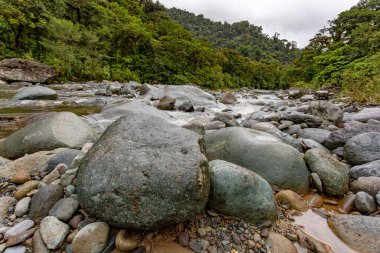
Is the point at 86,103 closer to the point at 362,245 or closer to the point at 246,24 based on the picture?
the point at 362,245

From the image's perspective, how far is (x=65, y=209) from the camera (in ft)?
6.92

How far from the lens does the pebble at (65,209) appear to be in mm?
2078

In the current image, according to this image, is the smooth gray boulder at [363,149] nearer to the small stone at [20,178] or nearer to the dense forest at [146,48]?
the small stone at [20,178]

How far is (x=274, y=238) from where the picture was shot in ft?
7.27

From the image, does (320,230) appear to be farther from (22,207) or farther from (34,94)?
(34,94)

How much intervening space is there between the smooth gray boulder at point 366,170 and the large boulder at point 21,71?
16.8 m

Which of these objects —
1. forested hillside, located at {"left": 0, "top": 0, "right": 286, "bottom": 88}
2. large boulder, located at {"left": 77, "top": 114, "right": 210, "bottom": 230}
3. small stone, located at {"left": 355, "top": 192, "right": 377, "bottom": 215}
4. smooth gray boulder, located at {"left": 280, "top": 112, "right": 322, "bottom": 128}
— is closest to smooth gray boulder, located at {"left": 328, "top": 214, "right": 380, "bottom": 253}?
small stone, located at {"left": 355, "top": 192, "right": 377, "bottom": 215}

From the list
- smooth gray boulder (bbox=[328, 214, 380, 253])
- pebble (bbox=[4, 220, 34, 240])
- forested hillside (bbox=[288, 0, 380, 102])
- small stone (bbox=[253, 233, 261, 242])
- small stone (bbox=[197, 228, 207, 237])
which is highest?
forested hillside (bbox=[288, 0, 380, 102])

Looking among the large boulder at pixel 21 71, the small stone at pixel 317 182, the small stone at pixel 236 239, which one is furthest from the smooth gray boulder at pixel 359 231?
the large boulder at pixel 21 71

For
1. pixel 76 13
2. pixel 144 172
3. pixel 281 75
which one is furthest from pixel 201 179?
pixel 281 75

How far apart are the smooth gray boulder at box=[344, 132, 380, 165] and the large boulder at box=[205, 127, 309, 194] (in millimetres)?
1028

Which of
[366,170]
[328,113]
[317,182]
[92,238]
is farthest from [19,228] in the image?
[328,113]

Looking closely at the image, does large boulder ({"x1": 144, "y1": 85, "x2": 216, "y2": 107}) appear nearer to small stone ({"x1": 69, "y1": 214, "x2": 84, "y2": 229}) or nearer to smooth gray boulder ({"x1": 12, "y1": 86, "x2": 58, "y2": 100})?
smooth gray boulder ({"x1": 12, "y1": 86, "x2": 58, "y2": 100})

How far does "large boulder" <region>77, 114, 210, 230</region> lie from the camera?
189cm
